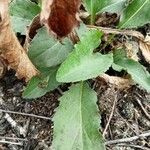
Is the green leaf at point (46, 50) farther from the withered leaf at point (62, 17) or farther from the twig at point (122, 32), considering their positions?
the twig at point (122, 32)

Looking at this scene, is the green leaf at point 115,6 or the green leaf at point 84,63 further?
the green leaf at point 115,6

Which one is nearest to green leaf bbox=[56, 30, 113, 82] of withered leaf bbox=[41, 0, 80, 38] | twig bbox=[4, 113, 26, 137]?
withered leaf bbox=[41, 0, 80, 38]

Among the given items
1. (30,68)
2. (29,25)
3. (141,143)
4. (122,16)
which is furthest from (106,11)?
(141,143)

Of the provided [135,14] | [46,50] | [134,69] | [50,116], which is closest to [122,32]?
[135,14]

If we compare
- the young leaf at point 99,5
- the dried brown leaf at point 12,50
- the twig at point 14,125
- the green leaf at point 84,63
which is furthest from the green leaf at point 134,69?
the twig at point 14,125

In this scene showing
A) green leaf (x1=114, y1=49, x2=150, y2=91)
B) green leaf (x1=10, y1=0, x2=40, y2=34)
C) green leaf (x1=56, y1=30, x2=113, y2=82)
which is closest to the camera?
green leaf (x1=56, y1=30, x2=113, y2=82)

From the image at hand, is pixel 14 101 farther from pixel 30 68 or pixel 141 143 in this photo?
pixel 141 143

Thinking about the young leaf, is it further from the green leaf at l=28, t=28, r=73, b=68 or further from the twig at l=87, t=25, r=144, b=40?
the green leaf at l=28, t=28, r=73, b=68
